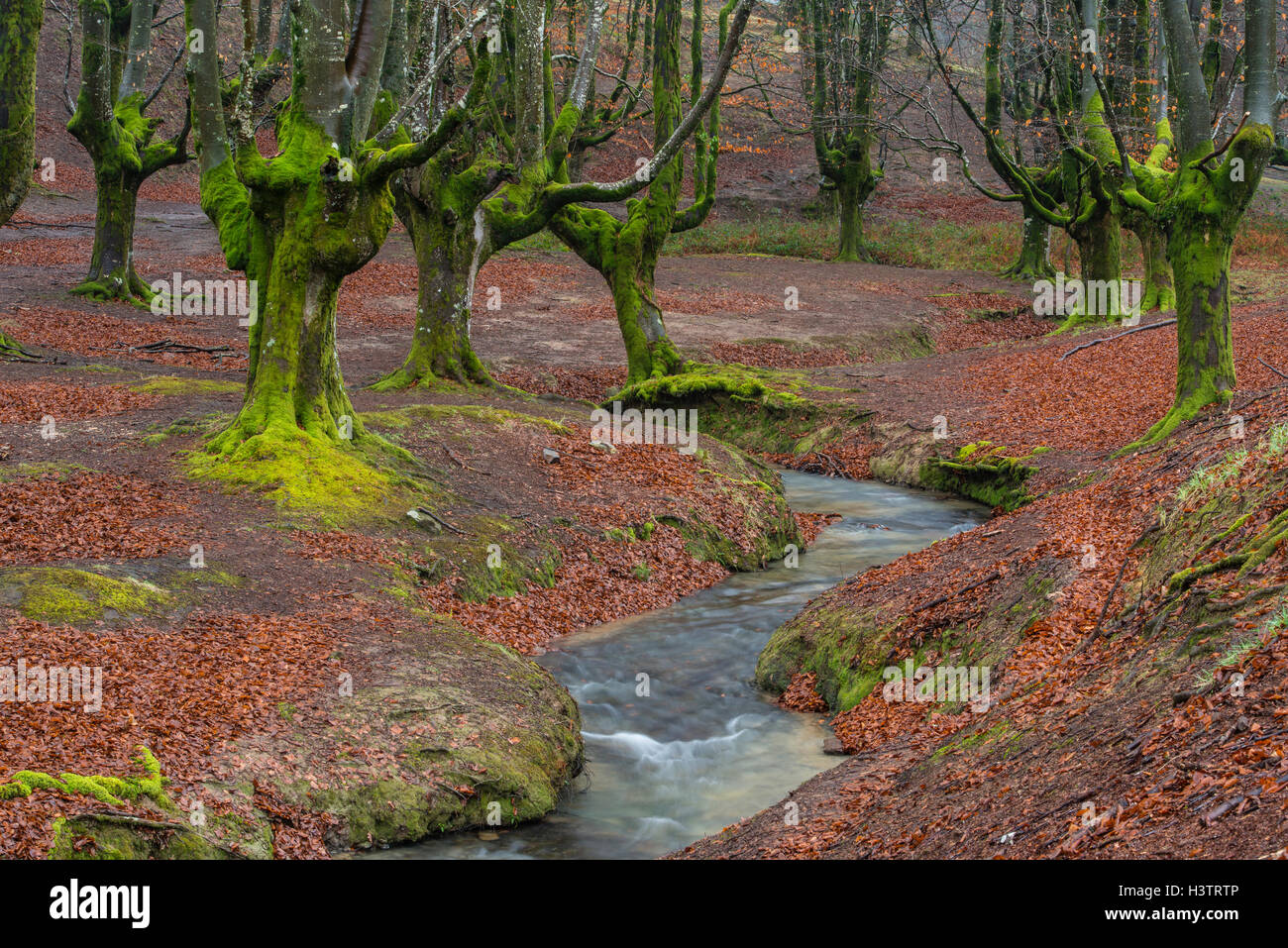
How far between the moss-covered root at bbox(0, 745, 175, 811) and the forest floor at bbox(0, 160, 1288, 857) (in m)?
0.10

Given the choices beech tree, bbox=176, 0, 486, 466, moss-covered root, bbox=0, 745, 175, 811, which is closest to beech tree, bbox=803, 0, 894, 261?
beech tree, bbox=176, 0, 486, 466

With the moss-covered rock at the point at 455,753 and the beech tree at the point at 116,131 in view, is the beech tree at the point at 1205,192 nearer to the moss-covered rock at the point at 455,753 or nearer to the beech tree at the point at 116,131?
the moss-covered rock at the point at 455,753

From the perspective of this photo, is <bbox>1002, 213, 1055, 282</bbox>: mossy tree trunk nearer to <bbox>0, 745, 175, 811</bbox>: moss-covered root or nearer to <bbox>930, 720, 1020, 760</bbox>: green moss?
<bbox>930, 720, 1020, 760</bbox>: green moss

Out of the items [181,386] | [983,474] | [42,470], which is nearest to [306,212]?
[42,470]

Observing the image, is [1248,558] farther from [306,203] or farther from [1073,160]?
[1073,160]

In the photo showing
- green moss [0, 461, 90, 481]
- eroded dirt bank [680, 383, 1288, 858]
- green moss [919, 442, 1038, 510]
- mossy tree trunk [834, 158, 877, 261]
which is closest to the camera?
eroded dirt bank [680, 383, 1288, 858]

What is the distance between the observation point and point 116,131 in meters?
23.8

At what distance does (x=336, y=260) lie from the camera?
460 inches

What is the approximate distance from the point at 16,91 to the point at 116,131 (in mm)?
9399

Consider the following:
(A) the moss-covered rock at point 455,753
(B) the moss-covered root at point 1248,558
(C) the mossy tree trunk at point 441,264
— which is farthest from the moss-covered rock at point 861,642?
(C) the mossy tree trunk at point 441,264

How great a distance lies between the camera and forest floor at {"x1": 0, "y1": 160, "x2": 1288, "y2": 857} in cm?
533

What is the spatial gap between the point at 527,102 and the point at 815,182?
Result: 32908mm

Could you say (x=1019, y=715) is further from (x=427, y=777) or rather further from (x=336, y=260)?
(x=336, y=260)

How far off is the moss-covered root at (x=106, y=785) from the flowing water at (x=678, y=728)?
139 cm
